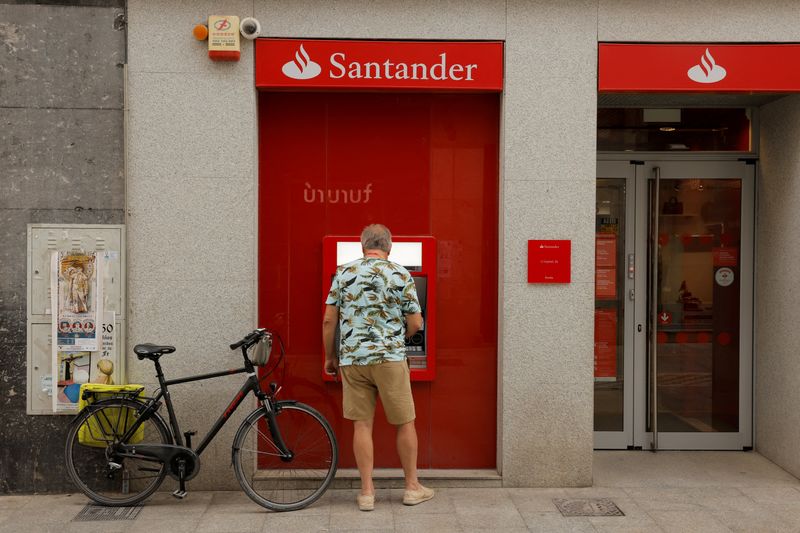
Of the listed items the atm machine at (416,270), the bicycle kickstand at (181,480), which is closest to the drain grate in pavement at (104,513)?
the bicycle kickstand at (181,480)

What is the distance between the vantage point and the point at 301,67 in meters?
6.16

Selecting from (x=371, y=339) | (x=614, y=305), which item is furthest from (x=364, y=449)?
(x=614, y=305)

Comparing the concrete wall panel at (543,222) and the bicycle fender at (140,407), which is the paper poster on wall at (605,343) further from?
the bicycle fender at (140,407)

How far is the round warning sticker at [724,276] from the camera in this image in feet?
24.3

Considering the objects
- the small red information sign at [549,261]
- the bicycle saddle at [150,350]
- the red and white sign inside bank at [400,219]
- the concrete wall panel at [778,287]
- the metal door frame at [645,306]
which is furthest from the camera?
the metal door frame at [645,306]

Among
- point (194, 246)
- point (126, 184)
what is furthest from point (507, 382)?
point (126, 184)

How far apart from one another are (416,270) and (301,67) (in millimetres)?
1697

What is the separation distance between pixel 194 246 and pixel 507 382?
249 cm

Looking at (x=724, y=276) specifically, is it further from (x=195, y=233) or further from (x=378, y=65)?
(x=195, y=233)

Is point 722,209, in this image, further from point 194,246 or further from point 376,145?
point 194,246

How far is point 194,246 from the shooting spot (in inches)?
243

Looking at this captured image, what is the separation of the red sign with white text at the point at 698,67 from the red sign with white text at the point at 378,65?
0.88 meters

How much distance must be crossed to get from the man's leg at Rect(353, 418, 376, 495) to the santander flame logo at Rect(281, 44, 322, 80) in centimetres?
249

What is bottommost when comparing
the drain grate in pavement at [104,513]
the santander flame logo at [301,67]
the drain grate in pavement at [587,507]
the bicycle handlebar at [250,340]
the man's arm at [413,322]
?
the drain grate in pavement at [104,513]
